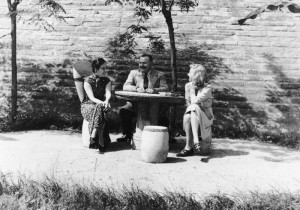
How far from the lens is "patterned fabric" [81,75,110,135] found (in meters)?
6.36

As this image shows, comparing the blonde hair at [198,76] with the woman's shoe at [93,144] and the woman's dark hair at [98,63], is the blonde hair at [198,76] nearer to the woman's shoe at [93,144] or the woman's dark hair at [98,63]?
the woman's dark hair at [98,63]

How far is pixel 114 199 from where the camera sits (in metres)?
4.00

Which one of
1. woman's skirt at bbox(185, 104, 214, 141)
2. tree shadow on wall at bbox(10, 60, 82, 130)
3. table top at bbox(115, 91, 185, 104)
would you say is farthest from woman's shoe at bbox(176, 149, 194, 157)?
tree shadow on wall at bbox(10, 60, 82, 130)

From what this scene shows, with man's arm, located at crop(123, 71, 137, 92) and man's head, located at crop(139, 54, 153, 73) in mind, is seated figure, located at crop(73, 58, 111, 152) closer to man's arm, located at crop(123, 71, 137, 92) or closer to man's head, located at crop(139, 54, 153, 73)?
man's arm, located at crop(123, 71, 137, 92)

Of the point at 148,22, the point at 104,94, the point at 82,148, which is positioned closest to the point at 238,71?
the point at 148,22

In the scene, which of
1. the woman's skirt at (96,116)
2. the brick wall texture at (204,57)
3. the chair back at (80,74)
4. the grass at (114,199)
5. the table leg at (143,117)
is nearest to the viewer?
the grass at (114,199)

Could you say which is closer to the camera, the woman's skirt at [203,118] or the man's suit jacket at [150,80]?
the woman's skirt at [203,118]

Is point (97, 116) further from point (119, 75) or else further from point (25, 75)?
point (25, 75)

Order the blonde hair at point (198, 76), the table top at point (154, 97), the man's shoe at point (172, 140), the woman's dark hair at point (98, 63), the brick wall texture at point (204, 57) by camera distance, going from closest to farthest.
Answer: the table top at point (154, 97) → the blonde hair at point (198, 76) → the woman's dark hair at point (98, 63) → the man's shoe at point (172, 140) → the brick wall texture at point (204, 57)

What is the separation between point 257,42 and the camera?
959 cm

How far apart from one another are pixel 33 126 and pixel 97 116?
7.27ft

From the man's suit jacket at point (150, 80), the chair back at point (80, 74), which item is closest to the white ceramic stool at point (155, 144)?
the man's suit jacket at point (150, 80)

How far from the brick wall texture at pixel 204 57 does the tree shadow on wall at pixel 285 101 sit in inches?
0.8

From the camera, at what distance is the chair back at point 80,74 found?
705 cm
